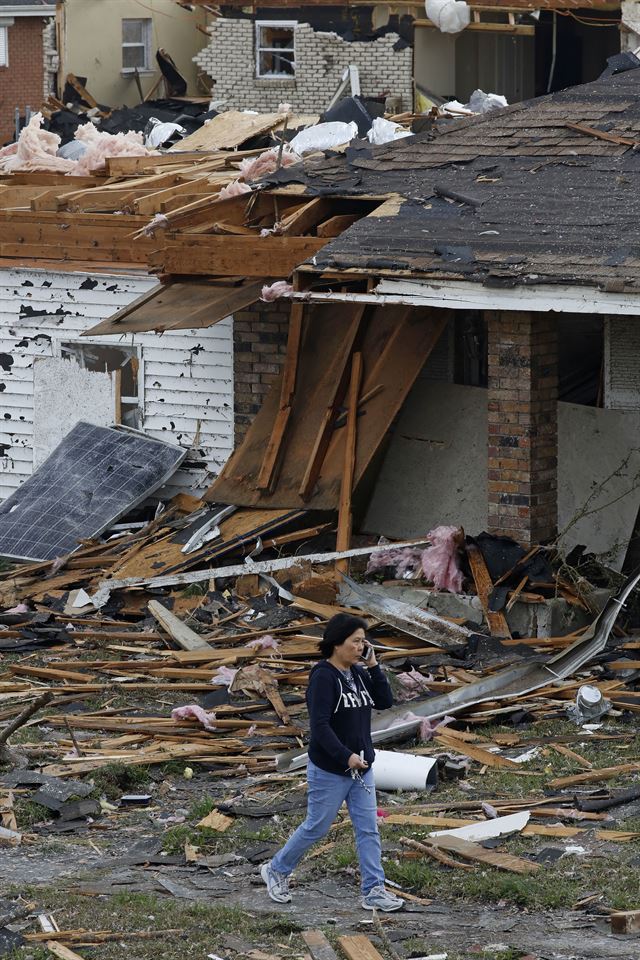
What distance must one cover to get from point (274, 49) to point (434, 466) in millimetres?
20021

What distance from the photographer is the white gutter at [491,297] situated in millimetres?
12102

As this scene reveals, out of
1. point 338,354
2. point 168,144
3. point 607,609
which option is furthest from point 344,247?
point 168,144

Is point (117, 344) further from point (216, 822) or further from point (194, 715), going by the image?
point (216, 822)

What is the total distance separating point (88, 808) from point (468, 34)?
25417mm

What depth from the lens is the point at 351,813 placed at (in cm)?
802

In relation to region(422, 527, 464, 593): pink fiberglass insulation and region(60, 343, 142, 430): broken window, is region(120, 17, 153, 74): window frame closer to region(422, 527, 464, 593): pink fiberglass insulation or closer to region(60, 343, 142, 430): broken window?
region(60, 343, 142, 430): broken window

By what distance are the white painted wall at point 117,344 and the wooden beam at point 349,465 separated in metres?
2.20

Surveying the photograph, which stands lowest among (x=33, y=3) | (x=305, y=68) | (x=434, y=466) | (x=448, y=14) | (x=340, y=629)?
(x=434, y=466)

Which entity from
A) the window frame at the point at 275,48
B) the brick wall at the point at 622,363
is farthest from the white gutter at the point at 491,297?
the window frame at the point at 275,48

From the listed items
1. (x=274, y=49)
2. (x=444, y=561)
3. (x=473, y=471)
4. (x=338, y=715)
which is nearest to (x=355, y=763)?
(x=338, y=715)

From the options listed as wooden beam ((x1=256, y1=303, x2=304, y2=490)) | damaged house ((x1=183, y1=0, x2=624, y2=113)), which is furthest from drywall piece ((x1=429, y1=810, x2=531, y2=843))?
damaged house ((x1=183, y1=0, x2=624, y2=113))

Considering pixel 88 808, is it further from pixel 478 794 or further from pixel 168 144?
pixel 168 144

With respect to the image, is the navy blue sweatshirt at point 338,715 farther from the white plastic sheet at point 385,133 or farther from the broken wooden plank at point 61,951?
the white plastic sheet at point 385,133

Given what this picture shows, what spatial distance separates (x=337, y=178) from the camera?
49.3 feet
